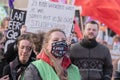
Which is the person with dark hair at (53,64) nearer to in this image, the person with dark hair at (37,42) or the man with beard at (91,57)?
the person with dark hair at (37,42)

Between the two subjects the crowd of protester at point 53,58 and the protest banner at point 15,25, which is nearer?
the crowd of protester at point 53,58

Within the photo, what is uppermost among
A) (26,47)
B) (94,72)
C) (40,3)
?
(40,3)

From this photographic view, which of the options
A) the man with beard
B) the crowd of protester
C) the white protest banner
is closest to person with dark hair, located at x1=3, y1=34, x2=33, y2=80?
the crowd of protester

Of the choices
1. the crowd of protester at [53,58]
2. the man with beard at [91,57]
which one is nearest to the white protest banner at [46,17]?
the crowd of protester at [53,58]

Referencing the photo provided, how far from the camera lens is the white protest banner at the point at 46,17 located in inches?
240

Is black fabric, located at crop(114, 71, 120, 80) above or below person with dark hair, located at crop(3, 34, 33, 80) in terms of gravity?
below

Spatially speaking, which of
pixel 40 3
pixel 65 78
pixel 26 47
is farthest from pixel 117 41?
pixel 65 78

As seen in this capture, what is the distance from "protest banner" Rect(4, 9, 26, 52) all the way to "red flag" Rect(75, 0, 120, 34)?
3.46 feet

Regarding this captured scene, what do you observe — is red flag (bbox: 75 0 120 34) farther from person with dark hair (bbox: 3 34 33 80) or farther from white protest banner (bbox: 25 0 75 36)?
person with dark hair (bbox: 3 34 33 80)

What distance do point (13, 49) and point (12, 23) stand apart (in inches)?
40.0

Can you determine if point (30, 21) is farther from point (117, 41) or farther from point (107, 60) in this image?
point (117, 41)

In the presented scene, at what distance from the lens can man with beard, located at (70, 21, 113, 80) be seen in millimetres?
6367

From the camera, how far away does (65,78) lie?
4160 millimetres

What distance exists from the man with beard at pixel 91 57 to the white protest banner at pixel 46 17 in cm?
35
